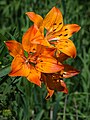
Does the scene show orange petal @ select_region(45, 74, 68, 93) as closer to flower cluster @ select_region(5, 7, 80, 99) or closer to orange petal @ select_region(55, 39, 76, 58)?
flower cluster @ select_region(5, 7, 80, 99)

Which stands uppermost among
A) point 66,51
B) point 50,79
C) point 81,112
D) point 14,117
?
point 66,51

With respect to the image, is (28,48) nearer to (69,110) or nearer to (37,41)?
(37,41)

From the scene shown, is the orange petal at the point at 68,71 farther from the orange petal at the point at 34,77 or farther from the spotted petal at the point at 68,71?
the orange petal at the point at 34,77

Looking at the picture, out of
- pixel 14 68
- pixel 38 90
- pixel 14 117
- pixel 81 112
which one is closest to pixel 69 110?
pixel 81 112

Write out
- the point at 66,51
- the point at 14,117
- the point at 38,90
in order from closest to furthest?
the point at 66,51 < the point at 14,117 < the point at 38,90

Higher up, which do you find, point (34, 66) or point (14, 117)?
point (34, 66)

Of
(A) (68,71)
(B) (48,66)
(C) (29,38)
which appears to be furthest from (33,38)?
(A) (68,71)

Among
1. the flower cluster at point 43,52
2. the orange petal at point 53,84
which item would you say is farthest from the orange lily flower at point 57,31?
the orange petal at point 53,84
